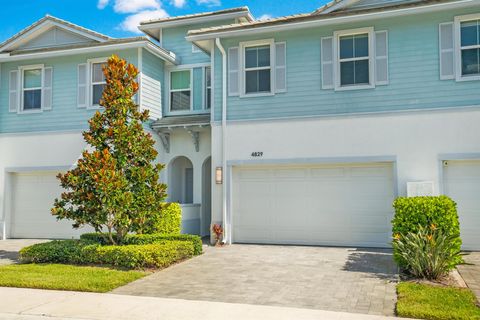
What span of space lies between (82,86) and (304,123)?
7702 mm

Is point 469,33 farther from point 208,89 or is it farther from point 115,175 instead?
point 115,175

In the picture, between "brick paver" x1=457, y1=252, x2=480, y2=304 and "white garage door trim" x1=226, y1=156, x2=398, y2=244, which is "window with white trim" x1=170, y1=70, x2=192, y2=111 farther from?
"brick paver" x1=457, y1=252, x2=480, y2=304

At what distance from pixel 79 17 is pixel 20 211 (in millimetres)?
7508

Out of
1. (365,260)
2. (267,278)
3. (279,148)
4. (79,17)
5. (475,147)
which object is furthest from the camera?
(79,17)

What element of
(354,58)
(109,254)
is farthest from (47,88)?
(354,58)

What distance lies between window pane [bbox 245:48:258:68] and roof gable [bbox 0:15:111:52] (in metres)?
5.72

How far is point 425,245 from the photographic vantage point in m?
8.73

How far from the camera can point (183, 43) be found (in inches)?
691

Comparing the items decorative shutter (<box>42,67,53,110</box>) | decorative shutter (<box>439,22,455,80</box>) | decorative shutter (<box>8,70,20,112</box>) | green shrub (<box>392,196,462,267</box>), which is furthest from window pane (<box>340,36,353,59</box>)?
decorative shutter (<box>8,70,20,112</box>)

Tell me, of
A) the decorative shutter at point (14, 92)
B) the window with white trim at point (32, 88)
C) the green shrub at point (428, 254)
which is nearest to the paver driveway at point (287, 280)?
the green shrub at point (428, 254)

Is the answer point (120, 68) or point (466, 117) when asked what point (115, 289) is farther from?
point (466, 117)

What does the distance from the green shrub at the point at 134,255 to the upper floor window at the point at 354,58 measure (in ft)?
21.5

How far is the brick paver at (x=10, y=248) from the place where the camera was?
1155 cm

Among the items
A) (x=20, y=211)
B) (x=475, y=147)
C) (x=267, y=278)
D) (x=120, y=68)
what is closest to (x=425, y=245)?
(x=267, y=278)
